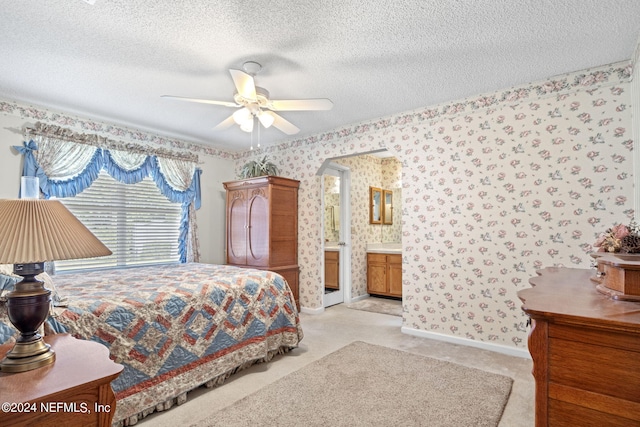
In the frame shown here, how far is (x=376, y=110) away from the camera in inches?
145

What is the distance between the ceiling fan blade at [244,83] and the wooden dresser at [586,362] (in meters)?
2.09

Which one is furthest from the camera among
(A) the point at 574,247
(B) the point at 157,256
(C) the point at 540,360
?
(B) the point at 157,256

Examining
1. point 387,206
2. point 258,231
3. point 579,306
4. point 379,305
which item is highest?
point 387,206

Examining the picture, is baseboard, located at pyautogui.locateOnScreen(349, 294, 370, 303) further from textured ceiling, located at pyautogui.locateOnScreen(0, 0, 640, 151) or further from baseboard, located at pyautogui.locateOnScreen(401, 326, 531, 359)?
textured ceiling, located at pyautogui.locateOnScreen(0, 0, 640, 151)

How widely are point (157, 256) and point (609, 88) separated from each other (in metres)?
5.15

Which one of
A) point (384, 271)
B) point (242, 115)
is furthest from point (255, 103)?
point (384, 271)

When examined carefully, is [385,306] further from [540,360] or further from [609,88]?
[540,360]

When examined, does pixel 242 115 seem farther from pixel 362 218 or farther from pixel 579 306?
pixel 362 218

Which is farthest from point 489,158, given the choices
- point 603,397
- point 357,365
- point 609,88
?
point 603,397

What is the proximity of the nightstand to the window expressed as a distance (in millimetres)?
2974

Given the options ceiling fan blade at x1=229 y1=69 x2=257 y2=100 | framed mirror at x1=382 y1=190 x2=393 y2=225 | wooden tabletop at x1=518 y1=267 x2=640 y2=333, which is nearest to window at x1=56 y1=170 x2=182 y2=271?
ceiling fan blade at x1=229 y1=69 x2=257 y2=100

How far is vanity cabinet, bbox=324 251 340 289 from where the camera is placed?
522 cm

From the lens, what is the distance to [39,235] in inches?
41.7

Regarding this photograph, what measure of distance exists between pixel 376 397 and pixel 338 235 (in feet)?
10.5
